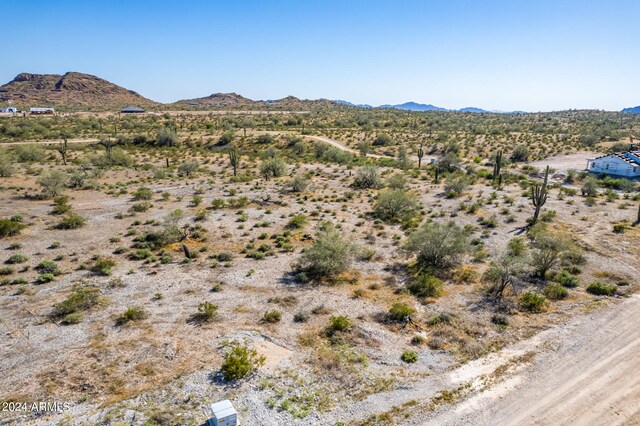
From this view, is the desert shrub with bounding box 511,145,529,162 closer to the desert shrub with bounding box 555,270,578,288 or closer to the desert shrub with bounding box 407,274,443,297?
the desert shrub with bounding box 555,270,578,288

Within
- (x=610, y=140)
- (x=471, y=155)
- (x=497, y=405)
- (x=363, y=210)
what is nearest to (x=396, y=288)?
(x=497, y=405)

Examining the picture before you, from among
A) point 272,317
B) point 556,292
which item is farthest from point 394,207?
point 272,317

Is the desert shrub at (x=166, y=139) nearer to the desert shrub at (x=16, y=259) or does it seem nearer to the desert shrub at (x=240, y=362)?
the desert shrub at (x=16, y=259)

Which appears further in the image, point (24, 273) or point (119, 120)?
point (119, 120)

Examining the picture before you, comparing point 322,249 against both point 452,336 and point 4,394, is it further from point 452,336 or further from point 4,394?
point 4,394

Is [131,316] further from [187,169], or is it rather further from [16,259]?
[187,169]

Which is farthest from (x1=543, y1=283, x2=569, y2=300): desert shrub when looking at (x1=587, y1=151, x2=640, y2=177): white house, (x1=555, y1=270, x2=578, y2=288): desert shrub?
(x1=587, y1=151, x2=640, y2=177): white house

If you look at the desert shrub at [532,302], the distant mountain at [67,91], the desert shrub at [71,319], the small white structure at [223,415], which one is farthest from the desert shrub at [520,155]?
the distant mountain at [67,91]
